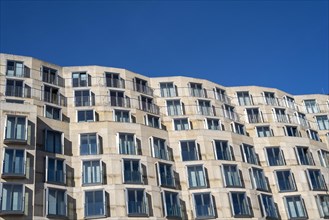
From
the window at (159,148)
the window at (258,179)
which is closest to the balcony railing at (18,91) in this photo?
the window at (159,148)

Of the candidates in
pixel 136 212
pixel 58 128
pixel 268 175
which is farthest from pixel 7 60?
pixel 268 175

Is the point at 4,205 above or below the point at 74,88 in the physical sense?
below

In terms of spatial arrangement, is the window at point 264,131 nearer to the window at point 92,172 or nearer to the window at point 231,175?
the window at point 231,175

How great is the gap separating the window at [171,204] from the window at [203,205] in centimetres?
216

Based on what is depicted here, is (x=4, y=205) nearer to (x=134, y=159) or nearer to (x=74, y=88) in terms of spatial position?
(x=134, y=159)

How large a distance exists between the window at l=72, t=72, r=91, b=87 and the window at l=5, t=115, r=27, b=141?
13.1 meters

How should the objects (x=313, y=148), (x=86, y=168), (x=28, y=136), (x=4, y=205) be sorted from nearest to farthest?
(x=4, y=205), (x=28, y=136), (x=86, y=168), (x=313, y=148)

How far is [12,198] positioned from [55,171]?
6409 millimetres

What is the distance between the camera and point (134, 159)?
47.8 meters

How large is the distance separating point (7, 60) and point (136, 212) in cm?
2551

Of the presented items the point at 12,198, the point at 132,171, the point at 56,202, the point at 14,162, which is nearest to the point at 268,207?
the point at 132,171

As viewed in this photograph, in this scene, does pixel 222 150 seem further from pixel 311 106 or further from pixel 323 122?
pixel 311 106

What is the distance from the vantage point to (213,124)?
193ft

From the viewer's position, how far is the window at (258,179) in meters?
53.4
